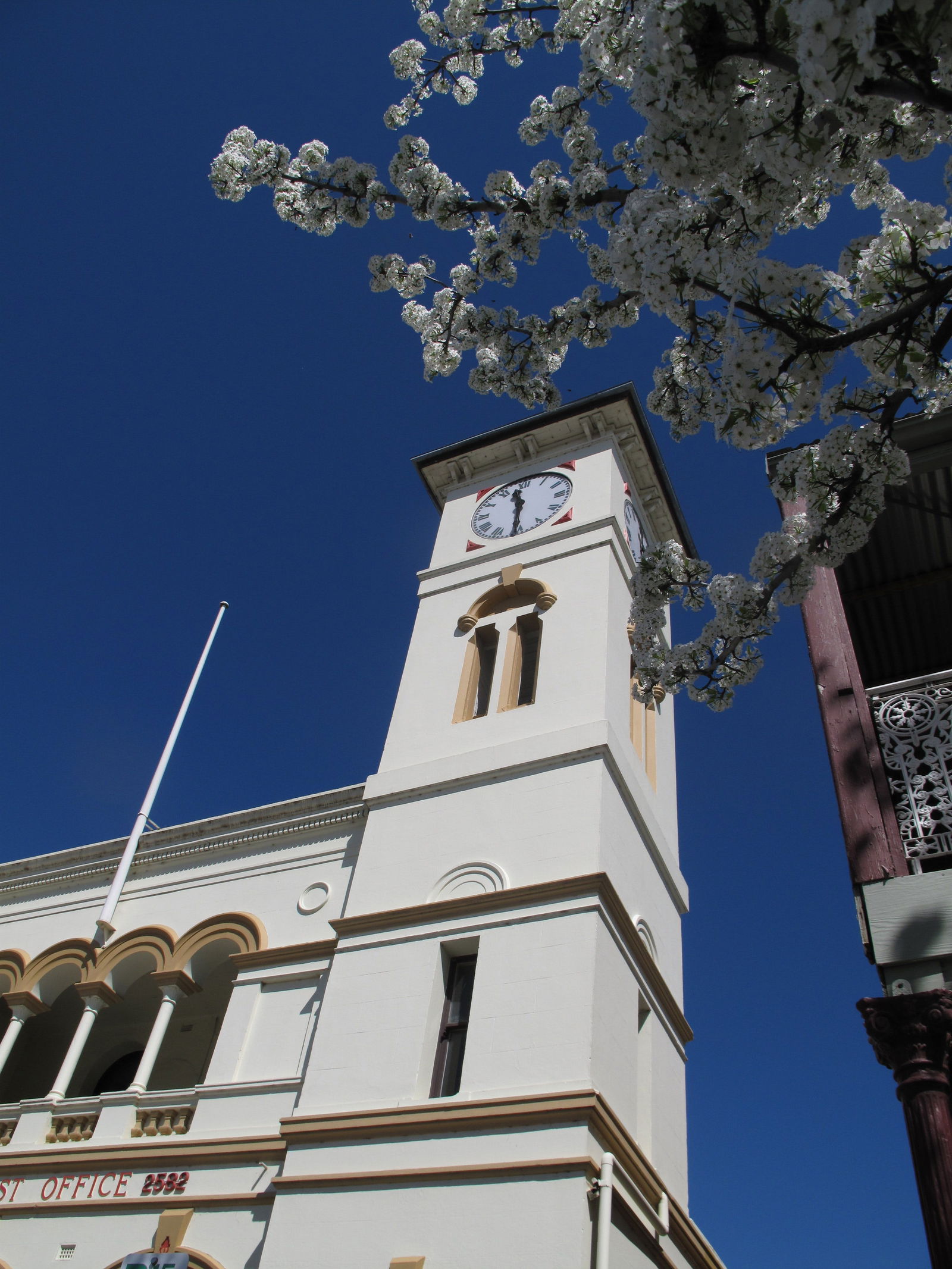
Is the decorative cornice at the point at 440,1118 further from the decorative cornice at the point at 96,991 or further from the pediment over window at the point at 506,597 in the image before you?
the pediment over window at the point at 506,597

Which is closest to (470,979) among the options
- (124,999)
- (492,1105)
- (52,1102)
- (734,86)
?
(492,1105)

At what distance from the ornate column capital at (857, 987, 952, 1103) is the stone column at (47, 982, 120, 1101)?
37.5 ft

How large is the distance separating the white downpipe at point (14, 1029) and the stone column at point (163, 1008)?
101 inches

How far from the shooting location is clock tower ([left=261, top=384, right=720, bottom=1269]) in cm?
913

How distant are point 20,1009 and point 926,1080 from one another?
13.8m

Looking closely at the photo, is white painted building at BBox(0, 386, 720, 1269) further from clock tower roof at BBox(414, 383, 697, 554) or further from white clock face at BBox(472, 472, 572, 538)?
clock tower roof at BBox(414, 383, 697, 554)

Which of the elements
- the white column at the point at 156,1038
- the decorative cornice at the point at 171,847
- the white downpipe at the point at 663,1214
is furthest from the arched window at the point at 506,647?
the white downpipe at the point at 663,1214

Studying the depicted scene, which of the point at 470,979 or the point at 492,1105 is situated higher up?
the point at 470,979

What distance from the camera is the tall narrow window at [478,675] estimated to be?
49.4 ft

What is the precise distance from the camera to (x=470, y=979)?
1135 centimetres

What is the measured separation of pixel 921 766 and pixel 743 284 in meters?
4.52

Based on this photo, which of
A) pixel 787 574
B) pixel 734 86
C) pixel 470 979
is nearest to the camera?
pixel 734 86

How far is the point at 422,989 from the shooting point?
36.4 ft

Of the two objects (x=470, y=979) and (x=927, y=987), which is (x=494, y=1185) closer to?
(x=470, y=979)
